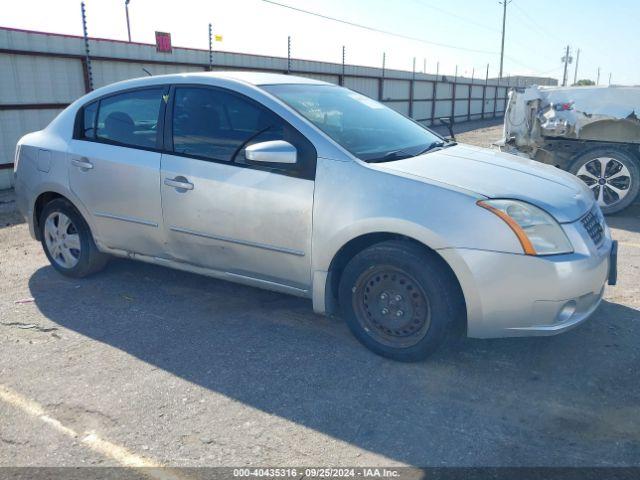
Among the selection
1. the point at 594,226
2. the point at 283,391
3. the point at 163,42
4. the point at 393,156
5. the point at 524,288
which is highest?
the point at 163,42

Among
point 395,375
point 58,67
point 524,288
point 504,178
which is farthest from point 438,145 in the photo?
point 58,67

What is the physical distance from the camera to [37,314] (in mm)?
4164

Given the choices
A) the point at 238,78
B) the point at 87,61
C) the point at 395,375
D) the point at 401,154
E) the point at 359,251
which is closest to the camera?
the point at 395,375

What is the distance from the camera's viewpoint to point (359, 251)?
3488mm

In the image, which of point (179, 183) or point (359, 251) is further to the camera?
point (179, 183)

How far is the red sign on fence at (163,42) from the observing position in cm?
1293

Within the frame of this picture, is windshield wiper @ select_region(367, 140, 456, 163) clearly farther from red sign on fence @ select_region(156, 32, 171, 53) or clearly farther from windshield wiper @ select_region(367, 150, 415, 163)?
red sign on fence @ select_region(156, 32, 171, 53)

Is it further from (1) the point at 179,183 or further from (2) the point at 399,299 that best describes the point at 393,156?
(1) the point at 179,183

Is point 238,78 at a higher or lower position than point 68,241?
higher

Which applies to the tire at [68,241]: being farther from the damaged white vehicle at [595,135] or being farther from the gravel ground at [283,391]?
the damaged white vehicle at [595,135]

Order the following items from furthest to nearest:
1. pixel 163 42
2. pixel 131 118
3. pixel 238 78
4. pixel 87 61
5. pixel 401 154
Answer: pixel 163 42, pixel 87 61, pixel 131 118, pixel 238 78, pixel 401 154

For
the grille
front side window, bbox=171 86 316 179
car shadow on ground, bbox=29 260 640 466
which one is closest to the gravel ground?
car shadow on ground, bbox=29 260 640 466

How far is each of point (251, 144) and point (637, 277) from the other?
3.56 m

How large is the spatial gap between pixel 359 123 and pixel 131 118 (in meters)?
1.75
